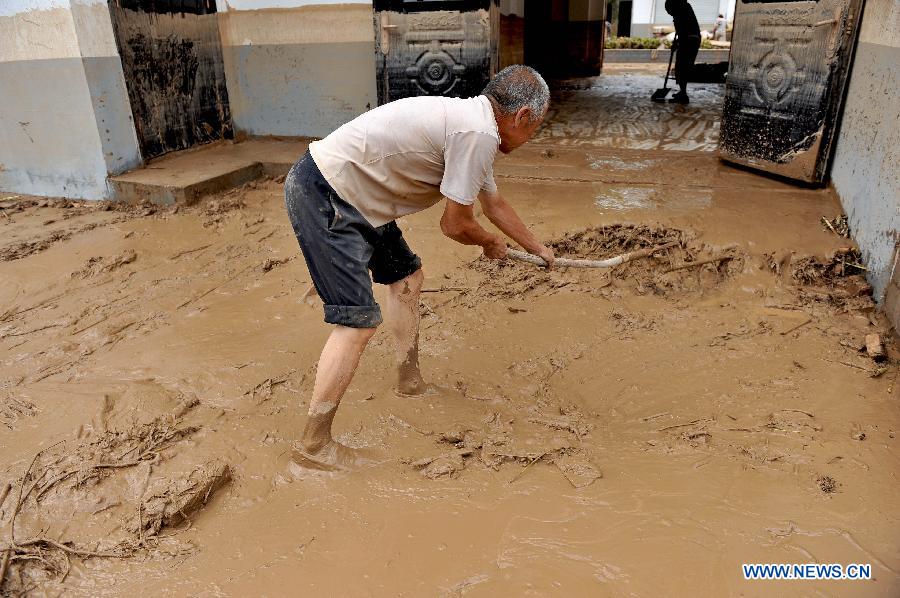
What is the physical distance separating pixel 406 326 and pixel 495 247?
0.50 metres

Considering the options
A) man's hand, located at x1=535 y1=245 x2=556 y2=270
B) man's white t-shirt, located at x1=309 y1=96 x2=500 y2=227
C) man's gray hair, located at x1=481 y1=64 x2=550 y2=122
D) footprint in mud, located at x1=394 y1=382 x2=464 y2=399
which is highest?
man's gray hair, located at x1=481 y1=64 x2=550 y2=122

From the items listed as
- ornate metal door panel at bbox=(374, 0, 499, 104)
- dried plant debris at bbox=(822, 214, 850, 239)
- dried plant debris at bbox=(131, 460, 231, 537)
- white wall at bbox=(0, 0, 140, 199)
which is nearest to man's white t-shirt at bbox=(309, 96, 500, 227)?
dried plant debris at bbox=(131, 460, 231, 537)

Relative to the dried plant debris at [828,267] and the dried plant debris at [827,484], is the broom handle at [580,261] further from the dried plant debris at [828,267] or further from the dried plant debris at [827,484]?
the dried plant debris at [827,484]

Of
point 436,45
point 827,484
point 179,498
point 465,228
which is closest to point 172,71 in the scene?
point 436,45

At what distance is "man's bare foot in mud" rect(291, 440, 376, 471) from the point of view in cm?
209

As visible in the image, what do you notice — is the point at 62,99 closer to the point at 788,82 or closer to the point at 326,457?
the point at 326,457

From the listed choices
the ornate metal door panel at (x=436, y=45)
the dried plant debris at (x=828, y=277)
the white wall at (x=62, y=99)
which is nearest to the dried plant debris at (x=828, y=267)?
the dried plant debris at (x=828, y=277)

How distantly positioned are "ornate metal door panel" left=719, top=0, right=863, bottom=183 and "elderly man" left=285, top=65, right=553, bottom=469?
3312mm

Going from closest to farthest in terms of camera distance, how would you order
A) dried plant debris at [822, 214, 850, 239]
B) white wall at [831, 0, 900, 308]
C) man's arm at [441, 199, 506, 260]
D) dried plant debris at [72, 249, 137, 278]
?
1. man's arm at [441, 199, 506, 260]
2. white wall at [831, 0, 900, 308]
3. dried plant debris at [822, 214, 850, 239]
4. dried plant debris at [72, 249, 137, 278]

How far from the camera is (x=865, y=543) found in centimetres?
174

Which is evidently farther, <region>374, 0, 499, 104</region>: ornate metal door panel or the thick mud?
<region>374, 0, 499, 104</region>: ornate metal door panel

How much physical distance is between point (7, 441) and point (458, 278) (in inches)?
88.3

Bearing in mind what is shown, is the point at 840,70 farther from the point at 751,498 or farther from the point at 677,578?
the point at 677,578

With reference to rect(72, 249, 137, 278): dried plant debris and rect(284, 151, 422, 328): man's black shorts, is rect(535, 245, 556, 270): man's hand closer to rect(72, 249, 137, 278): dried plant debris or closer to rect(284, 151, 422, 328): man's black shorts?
rect(284, 151, 422, 328): man's black shorts
